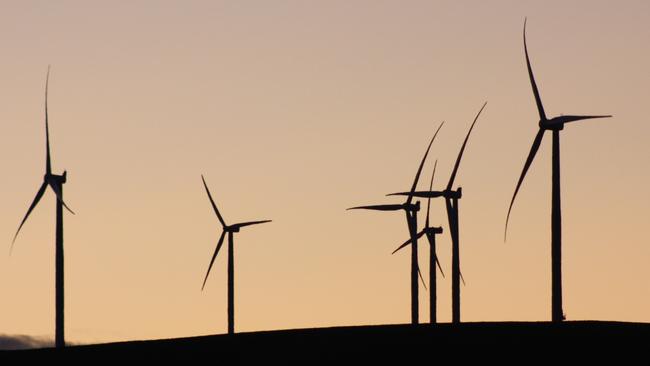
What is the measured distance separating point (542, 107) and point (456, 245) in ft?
40.1

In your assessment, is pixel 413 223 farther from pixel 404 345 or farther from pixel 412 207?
pixel 404 345

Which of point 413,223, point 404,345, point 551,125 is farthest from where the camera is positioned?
point 413,223

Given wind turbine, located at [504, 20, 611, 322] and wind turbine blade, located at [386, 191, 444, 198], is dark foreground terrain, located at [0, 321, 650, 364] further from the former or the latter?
wind turbine blade, located at [386, 191, 444, 198]

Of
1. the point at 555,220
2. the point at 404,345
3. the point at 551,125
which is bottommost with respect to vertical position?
the point at 404,345

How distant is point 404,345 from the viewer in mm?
123438

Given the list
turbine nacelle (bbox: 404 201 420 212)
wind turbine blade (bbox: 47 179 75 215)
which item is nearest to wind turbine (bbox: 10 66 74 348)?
wind turbine blade (bbox: 47 179 75 215)

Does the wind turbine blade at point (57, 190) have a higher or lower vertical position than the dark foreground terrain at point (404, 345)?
higher

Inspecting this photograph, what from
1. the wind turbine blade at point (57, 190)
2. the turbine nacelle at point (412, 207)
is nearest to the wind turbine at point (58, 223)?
the wind turbine blade at point (57, 190)

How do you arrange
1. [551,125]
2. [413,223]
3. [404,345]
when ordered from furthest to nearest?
[413,223], [551,125], [404,345]

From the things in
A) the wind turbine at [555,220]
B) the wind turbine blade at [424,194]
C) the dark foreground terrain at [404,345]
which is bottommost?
the dark foreground terrain at [404,345]

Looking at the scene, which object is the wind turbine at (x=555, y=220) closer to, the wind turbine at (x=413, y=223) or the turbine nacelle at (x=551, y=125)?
the turbine nacelle at (x=551, y=125)

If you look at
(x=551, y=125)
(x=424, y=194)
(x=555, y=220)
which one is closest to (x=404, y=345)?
(x=555, y=220)

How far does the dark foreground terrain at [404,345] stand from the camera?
117 metres

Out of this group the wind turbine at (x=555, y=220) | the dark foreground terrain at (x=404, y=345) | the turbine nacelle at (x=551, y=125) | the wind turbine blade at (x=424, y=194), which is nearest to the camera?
the dark foreground terrain at (x=404, y=345)
